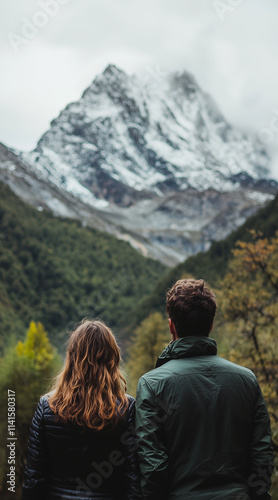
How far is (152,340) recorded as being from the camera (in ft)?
147

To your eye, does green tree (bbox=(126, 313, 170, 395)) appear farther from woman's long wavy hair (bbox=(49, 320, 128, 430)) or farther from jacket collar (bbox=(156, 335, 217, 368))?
jacket collar (bbox=(156, 335, 217, 368))

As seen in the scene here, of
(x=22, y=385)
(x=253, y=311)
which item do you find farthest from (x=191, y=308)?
(x=22, y=385)

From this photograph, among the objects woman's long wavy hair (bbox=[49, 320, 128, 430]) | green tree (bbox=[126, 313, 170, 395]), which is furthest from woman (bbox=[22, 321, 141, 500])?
green tree (bbox=[126, 313, 170, 395])

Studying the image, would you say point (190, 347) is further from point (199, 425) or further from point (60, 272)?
point (60, 272)

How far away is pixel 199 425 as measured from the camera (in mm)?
3324

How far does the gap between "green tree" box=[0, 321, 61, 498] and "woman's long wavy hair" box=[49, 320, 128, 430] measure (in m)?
27.1

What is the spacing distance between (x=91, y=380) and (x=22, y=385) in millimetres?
30692

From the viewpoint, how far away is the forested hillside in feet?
438

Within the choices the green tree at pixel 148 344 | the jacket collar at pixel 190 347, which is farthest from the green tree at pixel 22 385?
the jacket collar at pixel 190 347

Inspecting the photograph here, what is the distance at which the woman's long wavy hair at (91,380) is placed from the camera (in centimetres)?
360

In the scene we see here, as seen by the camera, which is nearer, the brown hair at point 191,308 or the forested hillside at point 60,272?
the brown hair at point 191,308

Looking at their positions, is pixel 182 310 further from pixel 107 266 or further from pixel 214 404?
pixel 107 266

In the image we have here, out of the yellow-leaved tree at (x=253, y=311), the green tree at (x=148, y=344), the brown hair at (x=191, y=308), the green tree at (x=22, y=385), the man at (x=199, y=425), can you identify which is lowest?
the green tree at (x=22, y=385)

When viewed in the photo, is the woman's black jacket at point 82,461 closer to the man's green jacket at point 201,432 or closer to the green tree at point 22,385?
the man's green jacket at point 201,432
